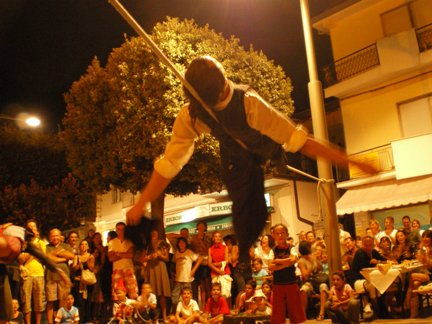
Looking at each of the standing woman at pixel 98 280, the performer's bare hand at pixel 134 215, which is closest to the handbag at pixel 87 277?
the standing woman at pixel 98 280

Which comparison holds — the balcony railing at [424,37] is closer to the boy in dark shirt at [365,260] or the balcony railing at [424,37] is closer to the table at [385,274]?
the boy in dark shirt at [365,260]

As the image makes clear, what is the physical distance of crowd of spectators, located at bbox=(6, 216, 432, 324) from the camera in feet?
21.4

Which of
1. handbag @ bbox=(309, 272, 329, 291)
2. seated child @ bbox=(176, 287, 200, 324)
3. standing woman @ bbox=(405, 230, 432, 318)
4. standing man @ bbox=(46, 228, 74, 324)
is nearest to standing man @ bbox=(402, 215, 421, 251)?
standing woman @ bbox=(405, 230, 432, 318)

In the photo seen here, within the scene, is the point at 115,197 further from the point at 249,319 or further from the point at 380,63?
the point at 249,319

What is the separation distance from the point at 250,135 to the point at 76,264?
537 cm

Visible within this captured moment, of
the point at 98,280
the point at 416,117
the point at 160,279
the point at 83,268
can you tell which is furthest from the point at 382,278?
the point at 416,117

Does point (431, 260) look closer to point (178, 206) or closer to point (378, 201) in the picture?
point (378, 201)

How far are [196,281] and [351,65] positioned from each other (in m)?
8.65

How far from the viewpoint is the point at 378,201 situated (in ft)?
39.5

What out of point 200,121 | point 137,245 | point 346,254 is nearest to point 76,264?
point 346,254

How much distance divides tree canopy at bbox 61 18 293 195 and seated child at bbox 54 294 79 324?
3.41 meters

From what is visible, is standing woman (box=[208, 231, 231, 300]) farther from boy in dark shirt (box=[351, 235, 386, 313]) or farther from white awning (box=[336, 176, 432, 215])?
white awning (box=[336, 176, 432, 215])

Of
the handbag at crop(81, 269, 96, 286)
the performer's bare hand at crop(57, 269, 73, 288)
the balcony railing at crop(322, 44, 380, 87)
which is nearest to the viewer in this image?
the performer's bare hand at crop(57, 269, 73, 288)

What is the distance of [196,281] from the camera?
25.6ft
